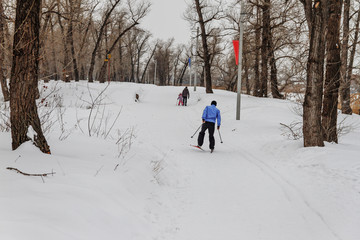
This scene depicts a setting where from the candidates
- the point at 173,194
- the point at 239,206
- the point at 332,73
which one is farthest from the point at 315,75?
the point at 173,194

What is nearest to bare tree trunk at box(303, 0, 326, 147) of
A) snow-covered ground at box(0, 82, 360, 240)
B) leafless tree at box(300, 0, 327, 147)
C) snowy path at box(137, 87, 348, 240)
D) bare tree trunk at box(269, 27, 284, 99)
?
leafless tree at box(300, 0, 327, 147)

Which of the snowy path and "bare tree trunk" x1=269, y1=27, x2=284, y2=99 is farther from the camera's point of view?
"bare tree trunk" x1=269, y1=27, x2=284, y2=99

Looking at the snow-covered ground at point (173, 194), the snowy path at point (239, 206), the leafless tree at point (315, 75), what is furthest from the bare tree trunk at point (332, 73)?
the snowy path at point (239, 206)

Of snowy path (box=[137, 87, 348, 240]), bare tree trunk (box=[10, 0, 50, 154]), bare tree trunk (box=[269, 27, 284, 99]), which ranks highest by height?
bare tree trunk (box=[269, 27, 284, 99])

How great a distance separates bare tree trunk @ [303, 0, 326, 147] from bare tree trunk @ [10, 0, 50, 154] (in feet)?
21.0

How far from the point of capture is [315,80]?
6.70 metres

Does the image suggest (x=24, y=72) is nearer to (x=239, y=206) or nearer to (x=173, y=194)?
(x=173, y=194)

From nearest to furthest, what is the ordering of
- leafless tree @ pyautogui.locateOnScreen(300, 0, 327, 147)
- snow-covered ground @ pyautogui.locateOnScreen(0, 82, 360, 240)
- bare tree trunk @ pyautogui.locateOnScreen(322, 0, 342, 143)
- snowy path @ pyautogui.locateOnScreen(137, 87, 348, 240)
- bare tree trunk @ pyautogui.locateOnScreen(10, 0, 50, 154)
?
snow-covered ground @ pyautogui.locateOnScreen(0, 82, 360, 240)
snowy path @ pyautogui.locateOnScreen(137, 87, 348, 240)
bare tree trunk @ pyautogui.locateOnScreen(10, 0, 50, 154)
leafless tree @ pyautogui.locateOnScreen(300, 0, 327, 147)
bare tree trunk @ pyautogui.locateOnScreen(322, 0, 342, 143)

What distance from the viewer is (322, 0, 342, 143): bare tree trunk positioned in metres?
7.85

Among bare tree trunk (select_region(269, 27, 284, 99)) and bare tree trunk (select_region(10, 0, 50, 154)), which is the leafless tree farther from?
bare tree trunk (select_region(269, 27, 284, 99))

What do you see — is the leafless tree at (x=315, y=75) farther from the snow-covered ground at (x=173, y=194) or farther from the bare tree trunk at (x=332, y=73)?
the bare tree trunk at (x=332, y=73)

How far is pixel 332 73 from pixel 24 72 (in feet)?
27.6

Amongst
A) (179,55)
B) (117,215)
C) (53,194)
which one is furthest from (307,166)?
(179,55)

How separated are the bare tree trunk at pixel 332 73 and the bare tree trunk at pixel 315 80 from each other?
1.45 meters
